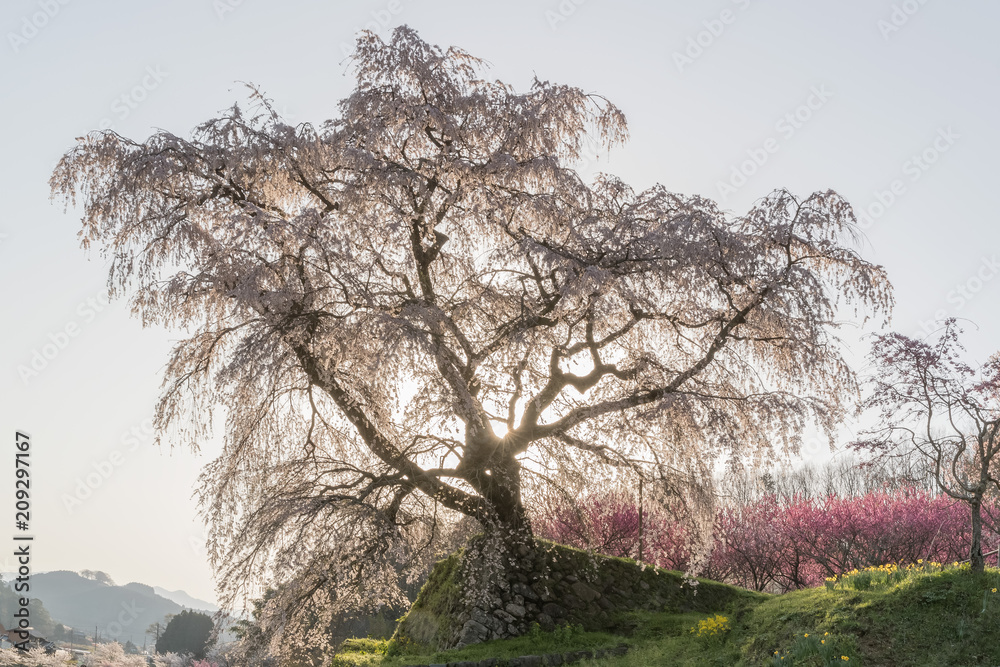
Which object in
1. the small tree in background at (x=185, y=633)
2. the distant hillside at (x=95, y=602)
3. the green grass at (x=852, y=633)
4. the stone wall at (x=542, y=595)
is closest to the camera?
the green grass at (x=852, y=633)

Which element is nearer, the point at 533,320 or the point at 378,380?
the point at 378,380

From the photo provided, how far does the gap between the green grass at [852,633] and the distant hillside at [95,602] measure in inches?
6669

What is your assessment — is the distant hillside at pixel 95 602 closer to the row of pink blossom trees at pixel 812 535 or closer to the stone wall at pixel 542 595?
the row of pink blossom trees at pixel 812 535

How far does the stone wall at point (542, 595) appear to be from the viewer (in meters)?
10.3

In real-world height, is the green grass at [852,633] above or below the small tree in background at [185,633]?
above

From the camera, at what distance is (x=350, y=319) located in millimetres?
9008

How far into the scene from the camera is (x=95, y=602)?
562ft

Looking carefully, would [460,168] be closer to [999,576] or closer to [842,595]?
[842,595]

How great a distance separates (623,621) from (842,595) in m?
3.80

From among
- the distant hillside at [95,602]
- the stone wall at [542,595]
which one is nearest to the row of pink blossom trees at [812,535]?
the stone wall at [542,595]

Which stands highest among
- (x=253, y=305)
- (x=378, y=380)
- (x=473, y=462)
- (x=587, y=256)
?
(x=587, y=256)

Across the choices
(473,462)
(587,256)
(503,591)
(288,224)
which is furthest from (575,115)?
(503,591)

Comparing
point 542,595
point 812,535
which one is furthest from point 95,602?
point 542,595

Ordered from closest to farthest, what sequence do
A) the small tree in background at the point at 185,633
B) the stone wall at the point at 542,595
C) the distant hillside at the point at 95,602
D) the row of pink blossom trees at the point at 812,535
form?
the stone wall at the point at 542,595 → the row of pink blossom trees at the point at 812,535 → the small tree in background at the point at 185,633 → the distant hillside at the point at 95,602
